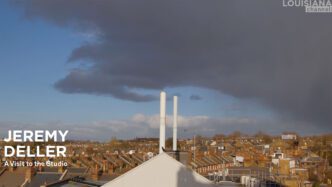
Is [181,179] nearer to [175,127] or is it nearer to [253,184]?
[253,184]

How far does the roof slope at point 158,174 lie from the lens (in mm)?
28594

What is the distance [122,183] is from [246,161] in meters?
66.2

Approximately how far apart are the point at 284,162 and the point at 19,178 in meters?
37.2

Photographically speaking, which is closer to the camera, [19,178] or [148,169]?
[148,169]

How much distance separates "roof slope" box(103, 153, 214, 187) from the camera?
28594 millimetres

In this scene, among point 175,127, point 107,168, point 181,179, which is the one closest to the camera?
point 181,179

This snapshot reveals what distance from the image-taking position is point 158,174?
1134 inches

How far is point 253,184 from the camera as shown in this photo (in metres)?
35.4

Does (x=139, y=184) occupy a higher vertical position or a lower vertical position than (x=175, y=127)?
lower

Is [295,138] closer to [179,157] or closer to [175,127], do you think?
[175,127]

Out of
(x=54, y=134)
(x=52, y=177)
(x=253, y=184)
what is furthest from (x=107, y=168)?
(x=253, y=184)

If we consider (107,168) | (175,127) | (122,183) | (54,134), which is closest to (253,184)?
(122,183)

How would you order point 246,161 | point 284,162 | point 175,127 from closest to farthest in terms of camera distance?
point 175,127, point 284,162, point 246,161

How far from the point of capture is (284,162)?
70.9m
